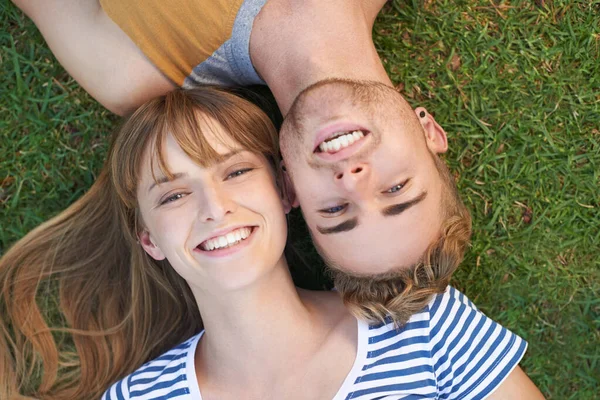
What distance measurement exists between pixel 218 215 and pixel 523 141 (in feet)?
5.70

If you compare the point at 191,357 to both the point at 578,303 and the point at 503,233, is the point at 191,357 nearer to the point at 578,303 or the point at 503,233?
the point at 503,233

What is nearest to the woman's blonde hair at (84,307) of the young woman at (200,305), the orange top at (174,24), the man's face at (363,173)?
the young woman at (200,305)

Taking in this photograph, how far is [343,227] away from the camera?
2.86m

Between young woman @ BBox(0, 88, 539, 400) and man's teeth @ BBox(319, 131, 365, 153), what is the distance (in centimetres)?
42

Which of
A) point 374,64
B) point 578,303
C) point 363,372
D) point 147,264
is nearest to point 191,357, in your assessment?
point 147,264

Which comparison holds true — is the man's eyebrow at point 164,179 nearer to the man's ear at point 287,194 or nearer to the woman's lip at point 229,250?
the woman's lip at point 229,250

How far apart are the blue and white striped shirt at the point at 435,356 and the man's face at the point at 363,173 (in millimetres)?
438

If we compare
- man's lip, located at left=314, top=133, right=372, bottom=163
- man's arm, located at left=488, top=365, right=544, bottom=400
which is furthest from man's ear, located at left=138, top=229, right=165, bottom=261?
man's arm, located at left=488, top=365, right=544, bottom=400

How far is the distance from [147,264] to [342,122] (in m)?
1.52

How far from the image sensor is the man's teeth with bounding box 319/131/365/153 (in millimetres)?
2752

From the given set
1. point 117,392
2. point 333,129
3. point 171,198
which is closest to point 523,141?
point 333,129

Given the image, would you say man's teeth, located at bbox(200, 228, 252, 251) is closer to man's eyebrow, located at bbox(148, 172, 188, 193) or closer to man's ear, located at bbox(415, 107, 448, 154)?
man's eyebrow, located at bbox(148, 172, 188, 193)

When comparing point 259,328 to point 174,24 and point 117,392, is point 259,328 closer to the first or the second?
point 117,392

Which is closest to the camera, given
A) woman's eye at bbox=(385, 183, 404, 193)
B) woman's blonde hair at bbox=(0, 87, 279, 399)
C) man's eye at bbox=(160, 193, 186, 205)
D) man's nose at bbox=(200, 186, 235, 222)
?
woman's eye at bbox=(385, 183, 404, 193)
